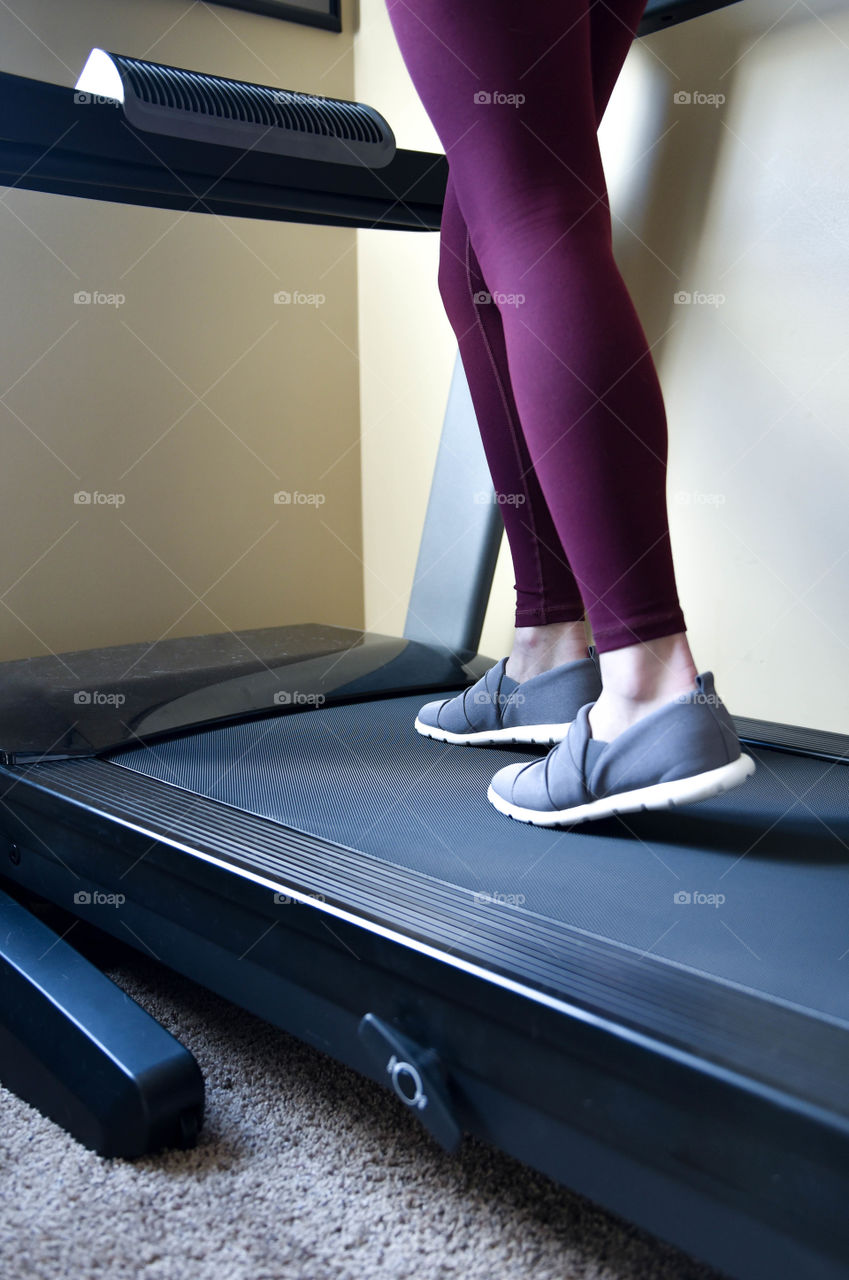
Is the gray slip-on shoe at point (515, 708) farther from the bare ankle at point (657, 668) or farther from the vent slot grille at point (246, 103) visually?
the vent slot grille at point (246, 103)

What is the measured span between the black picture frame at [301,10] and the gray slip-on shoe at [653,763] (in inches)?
70.1

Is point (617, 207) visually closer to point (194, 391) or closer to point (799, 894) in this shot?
point (194, 391)

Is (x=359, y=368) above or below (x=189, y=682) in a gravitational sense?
above

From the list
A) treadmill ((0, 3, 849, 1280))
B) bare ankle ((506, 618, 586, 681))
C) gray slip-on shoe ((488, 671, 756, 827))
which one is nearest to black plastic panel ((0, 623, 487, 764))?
treadmill ((0, 3, 849, 1280))

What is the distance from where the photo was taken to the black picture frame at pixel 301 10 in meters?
2.05

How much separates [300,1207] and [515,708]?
0.58 metres

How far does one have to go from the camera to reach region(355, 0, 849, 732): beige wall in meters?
1.35

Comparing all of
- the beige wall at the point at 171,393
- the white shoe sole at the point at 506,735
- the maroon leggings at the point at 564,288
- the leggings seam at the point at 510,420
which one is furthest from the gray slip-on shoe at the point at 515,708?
the beige wall at the point at 171,393

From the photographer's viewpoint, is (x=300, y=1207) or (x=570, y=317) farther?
(x=570, y=317)

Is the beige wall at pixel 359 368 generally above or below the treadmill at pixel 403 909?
above

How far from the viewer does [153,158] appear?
1286mm

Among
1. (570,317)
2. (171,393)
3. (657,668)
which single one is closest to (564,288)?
(570,317)

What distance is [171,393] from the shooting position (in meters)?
2.07

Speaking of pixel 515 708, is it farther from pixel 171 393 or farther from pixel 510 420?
pixel 171 393
